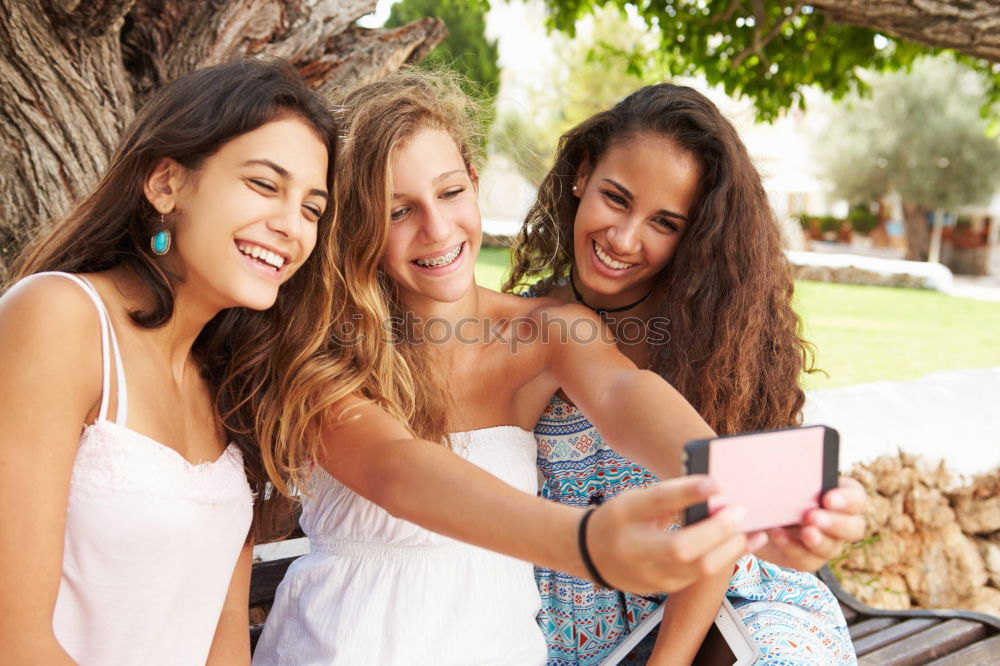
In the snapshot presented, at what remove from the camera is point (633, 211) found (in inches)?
113

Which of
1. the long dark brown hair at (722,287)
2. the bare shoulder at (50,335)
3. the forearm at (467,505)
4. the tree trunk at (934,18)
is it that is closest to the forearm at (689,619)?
the long dark brown hair at (722,287)

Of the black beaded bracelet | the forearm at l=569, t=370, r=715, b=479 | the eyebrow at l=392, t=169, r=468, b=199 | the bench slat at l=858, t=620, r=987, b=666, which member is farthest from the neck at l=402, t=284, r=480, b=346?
the bench slat at l=858, t=620, r=987, b=666

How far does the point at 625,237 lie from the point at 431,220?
686 mm

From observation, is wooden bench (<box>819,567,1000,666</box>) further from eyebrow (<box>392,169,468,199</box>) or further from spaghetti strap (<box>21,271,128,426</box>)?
spaghetti strap (<box>21,271,128,426</box>)

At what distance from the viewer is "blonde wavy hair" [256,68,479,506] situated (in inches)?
90.0

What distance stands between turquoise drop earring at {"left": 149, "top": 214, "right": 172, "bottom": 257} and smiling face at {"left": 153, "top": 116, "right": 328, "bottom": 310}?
0.02m

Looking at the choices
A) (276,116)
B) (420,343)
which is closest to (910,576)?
(420,343)

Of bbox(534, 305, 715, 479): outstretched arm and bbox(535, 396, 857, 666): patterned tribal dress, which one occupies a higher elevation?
bbox(534, 305, 715, 479): outstretched arm

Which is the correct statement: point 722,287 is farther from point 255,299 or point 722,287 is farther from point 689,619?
point 255,299

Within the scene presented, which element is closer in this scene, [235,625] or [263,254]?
[263,254]

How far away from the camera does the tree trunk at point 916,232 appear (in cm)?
2595

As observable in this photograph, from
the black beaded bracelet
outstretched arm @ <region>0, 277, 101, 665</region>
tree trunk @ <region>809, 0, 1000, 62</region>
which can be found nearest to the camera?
the black beaded bracelet

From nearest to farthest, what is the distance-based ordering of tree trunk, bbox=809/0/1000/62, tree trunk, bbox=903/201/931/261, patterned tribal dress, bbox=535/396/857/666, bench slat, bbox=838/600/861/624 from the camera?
patterned tribal dress, bbox=535/396/857/666, bench slat, bbox=838/600/861/624, tree trunk, bbox=809/0/1000/62, tree trunk, bbox=903/201/931/261

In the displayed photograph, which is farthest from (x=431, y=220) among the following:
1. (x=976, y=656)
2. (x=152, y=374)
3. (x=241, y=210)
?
(x=976, y=656)
